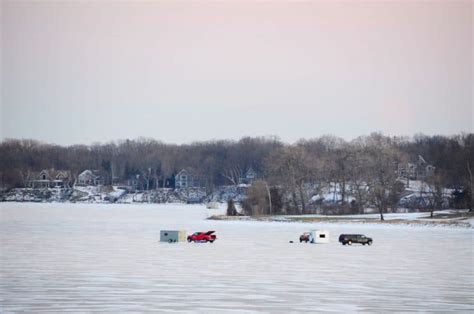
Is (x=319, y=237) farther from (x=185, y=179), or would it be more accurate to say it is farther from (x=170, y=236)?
(x=185, y=179)

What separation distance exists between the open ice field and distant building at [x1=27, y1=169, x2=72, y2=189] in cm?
14130

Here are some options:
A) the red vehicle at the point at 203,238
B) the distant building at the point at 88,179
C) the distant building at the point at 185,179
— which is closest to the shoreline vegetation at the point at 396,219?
the red vehicle at the point at 203,238

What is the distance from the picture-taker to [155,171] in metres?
192

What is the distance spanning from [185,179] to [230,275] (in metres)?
161

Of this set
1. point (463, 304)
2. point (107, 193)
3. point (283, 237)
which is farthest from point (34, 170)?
point (463, 304)

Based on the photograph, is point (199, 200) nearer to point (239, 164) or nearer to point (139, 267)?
point (239, 164)

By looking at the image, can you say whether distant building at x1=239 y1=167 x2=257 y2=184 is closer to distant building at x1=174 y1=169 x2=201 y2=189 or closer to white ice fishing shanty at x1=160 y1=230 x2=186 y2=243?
distant building at x1=174 y1=169 x2=201 y2=189

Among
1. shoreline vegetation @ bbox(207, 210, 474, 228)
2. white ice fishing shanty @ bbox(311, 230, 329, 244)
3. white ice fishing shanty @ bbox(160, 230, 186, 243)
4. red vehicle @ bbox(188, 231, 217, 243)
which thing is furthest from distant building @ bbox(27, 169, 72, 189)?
white ice fishing shanty @ bbox(311, 230, 329, 244)

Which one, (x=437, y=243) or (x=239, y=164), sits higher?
(x=239, y=164)

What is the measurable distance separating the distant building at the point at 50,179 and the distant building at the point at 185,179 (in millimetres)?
24699

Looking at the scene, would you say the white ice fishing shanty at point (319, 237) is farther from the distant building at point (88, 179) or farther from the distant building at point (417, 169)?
the distant building at point (88, 179)

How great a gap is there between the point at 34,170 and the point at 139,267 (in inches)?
6676

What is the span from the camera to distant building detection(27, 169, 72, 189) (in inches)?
7407

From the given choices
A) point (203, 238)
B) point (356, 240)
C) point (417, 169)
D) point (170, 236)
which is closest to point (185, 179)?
point (417, 169)
